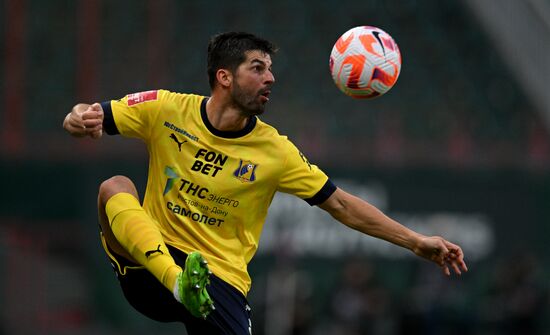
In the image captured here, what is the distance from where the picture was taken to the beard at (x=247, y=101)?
6949 millimetres

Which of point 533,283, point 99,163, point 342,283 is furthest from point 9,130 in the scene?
point 533,283

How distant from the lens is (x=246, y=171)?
277 inches

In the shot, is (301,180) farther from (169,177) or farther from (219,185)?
(169,177)

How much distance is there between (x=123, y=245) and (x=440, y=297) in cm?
802

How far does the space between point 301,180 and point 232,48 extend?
3.02ft

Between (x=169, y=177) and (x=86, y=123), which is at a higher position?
(x=86, y=123)

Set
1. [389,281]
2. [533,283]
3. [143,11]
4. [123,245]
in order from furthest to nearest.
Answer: [143,11], [389,281], [533,283], [123,245]

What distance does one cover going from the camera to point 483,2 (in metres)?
14.4

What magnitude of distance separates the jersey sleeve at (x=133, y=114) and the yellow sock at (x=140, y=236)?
455 millimetres

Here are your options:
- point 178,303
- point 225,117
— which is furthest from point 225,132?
point 178,303

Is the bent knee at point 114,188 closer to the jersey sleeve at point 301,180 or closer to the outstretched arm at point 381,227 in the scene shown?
the jersey sleeve at point 301,180

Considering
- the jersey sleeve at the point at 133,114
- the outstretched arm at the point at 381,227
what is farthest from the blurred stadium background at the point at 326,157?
the jersey sleeve at the point at 133,114

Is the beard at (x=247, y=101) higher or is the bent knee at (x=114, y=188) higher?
the beard at (x=247, y=101)

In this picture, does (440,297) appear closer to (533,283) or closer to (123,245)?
(533,283)
